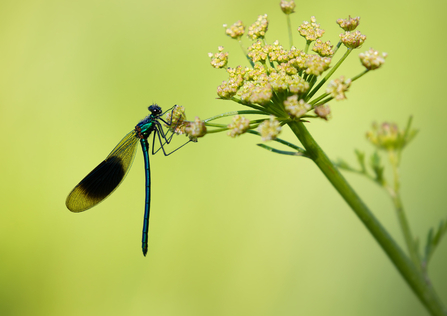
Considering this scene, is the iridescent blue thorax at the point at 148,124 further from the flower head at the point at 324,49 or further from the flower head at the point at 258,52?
the flower head at the point at 324,49

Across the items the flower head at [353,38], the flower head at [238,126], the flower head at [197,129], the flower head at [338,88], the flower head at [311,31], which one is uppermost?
the flower head at [311,31]

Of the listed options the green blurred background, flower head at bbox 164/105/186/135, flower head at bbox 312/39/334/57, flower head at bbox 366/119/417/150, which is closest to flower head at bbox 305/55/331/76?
flower head at bbox 312/39/334/57

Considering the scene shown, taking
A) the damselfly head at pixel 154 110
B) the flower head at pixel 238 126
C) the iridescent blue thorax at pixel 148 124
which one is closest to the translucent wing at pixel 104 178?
the iridescent blue thorax at pixel 148 124

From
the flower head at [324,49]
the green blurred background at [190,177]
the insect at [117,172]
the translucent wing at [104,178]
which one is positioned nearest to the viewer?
the flower head at [324,49]

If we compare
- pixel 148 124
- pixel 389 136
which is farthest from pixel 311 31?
pixel 148 124

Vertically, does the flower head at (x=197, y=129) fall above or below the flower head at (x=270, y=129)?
above

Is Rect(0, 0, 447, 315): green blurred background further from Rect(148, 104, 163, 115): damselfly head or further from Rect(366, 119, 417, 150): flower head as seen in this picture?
Rect(366, 119, 417, 150): flower head

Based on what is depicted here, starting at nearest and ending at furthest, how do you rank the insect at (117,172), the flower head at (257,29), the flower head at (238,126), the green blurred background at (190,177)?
the flower head at (238,126), the flower head at (257,29), the insect at (117,172), the green blurred background at (190,177)

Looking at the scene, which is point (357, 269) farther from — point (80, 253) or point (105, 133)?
point (105, 133)
